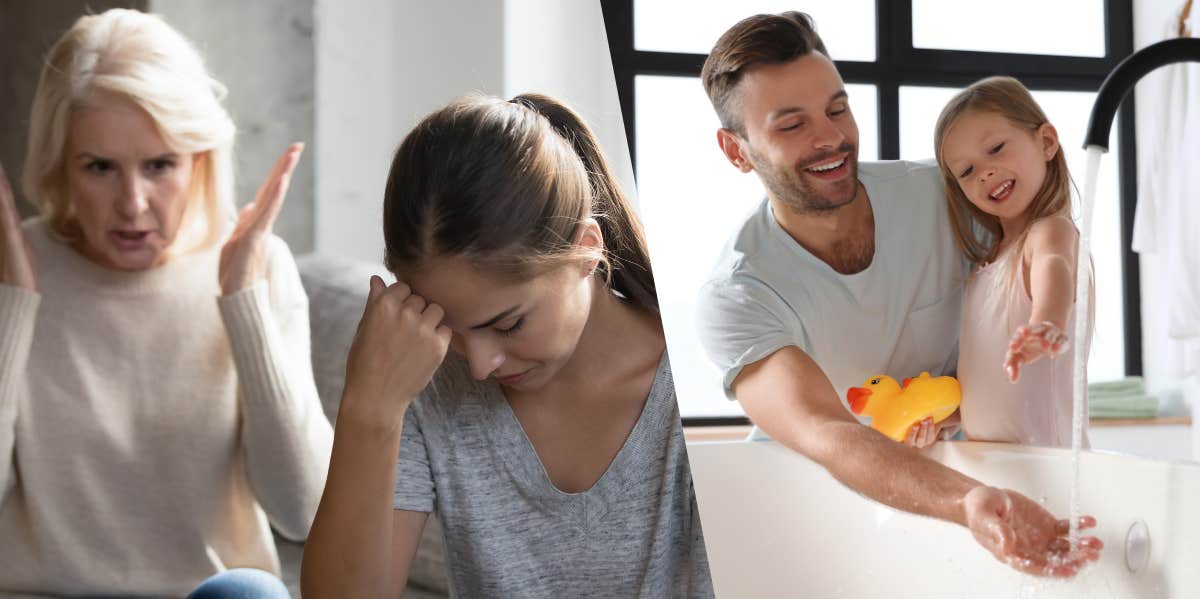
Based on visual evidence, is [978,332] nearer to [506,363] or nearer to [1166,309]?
[1166,309]

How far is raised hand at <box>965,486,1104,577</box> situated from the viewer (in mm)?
496

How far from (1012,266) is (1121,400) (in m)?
0.09

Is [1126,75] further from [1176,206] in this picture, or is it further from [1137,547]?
[1137,547]

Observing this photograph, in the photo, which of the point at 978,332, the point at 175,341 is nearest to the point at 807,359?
the point at 978,332

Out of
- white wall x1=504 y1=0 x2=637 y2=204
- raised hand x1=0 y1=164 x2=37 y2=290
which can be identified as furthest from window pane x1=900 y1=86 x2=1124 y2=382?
raised hand x1=0 y1=164 x2=37 y2=290

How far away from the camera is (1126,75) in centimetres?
51

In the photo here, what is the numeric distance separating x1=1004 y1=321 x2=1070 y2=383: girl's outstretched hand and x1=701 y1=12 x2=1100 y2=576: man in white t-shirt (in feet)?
0.09

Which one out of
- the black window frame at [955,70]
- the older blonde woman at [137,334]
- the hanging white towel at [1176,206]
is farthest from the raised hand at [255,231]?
the hanging white towel at [1176,206]

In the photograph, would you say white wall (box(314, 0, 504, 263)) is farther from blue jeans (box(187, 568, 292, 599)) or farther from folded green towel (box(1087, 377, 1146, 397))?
folded green towel (box(1087, 377, 1146, 397))

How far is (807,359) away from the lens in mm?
506

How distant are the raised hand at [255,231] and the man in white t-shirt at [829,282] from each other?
0.25m

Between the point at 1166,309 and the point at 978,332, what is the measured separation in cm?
12

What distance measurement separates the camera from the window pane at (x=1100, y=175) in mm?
502

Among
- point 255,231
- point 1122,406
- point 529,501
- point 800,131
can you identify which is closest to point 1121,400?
point 1122,406
